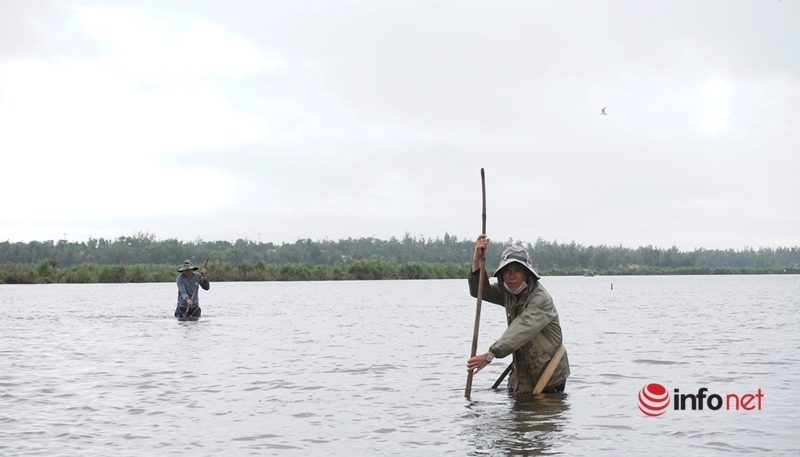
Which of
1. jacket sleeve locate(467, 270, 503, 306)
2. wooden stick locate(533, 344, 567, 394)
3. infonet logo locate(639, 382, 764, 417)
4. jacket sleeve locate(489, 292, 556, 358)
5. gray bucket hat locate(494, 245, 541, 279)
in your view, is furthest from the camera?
infonet logo locate(639, 382, 764, 417)

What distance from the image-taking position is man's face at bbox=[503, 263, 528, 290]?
10094 millimetres

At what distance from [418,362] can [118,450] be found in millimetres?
8307

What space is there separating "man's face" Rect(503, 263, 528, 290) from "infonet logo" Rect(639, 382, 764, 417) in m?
2.38

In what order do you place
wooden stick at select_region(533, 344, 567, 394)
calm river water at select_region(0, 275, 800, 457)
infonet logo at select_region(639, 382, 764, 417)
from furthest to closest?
infonet logo at select_region(639, 382, 764, 417) → wooden stick at select_region(533, 344, 567, 394) → calm river water at select_region(0, 275, 800, 457)

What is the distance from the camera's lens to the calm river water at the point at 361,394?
899 cm

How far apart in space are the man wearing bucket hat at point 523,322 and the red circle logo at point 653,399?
1192 millimetres

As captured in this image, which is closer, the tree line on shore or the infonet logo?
the infonet logo

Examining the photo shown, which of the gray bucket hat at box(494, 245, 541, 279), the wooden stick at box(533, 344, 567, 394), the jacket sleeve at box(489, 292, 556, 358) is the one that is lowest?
the wooden stick at box(533, 344, 567, 394)

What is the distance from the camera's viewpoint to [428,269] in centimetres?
9594

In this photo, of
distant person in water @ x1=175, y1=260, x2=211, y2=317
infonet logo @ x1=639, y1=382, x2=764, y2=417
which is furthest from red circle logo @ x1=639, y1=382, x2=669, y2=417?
distant person in water @ x1=175, y1=260, x2=211, y2=317

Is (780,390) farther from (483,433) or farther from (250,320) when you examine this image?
(250,320)

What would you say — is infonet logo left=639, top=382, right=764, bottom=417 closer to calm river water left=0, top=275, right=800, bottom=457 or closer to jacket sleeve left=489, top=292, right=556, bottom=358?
calm river water left=0, top=275, right=800, bottom=457

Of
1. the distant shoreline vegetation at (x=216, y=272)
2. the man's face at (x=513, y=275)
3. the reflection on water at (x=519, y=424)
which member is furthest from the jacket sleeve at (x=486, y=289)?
the distant shoreline vegetation at (x=216, y=272)

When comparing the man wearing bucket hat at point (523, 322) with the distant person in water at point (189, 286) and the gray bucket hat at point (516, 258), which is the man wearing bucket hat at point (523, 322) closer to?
the gray bucket hat at point (516, 258)
